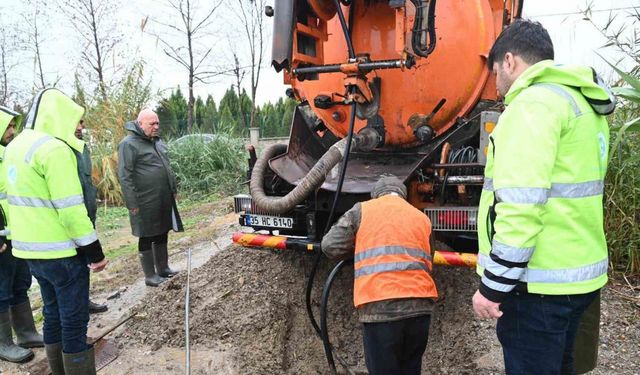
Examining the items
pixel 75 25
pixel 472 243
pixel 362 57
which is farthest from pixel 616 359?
pixel 75 25

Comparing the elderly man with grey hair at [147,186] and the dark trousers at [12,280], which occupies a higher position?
the elderly man with grey hair at [147,186]

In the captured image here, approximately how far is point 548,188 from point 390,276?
3.09 feet

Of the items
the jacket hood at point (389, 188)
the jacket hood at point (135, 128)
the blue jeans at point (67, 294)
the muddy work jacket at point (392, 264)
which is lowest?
the blue jeans at point (67, 294)

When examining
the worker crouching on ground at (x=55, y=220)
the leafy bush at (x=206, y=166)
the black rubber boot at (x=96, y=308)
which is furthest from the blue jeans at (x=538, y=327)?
the leafy bush at (x=206, y=166)

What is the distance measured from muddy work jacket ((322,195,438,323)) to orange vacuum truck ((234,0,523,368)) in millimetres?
1002

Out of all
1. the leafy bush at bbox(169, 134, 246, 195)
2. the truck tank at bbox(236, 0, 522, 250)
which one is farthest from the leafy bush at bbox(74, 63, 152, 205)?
the truck tank at bbox(236, 0, 522, 250)

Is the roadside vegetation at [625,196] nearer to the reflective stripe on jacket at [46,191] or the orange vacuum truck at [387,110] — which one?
the orange vacuum truck at [387,110]

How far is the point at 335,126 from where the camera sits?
4.46m

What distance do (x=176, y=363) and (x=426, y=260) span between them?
6.39 ft

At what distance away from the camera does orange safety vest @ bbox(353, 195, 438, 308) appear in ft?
7.95

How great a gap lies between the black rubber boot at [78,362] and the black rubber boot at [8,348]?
0.90 m

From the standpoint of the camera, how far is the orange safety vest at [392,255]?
242cm

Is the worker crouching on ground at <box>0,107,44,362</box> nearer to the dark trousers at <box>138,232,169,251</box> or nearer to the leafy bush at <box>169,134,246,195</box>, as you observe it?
the dark trousers at <box>138,232,169,251</box>

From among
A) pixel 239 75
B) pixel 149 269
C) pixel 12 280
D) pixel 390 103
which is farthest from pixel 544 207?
pixel 239 75
